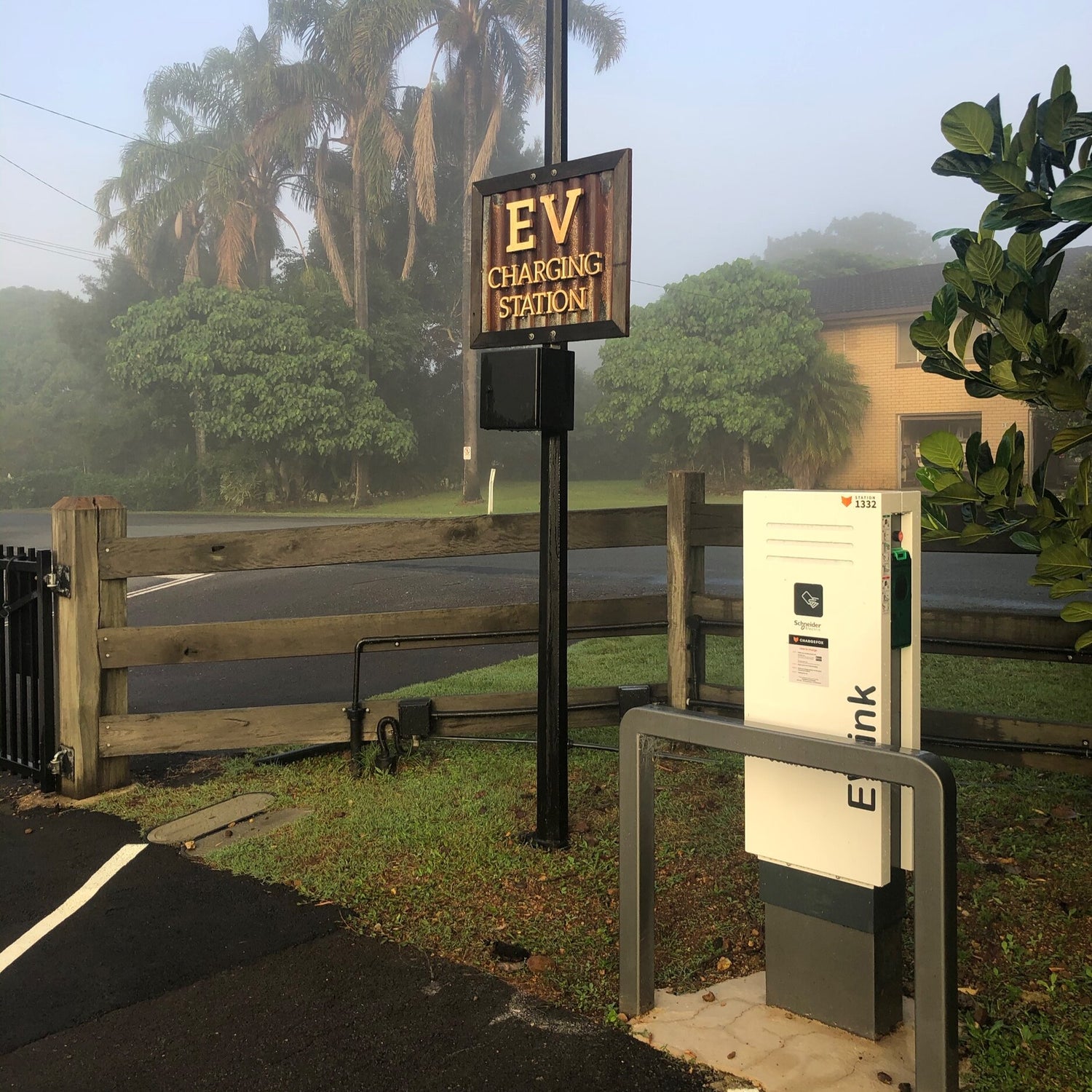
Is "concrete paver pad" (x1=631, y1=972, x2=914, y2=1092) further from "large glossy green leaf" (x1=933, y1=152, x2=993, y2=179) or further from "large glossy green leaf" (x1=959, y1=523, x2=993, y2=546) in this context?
"large glossy green leaf" (x1=933, y1=152, x2=993, y2=179)

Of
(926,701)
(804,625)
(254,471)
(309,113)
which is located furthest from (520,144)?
(804,625)

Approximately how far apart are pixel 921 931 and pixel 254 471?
4431cm

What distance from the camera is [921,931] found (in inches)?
101

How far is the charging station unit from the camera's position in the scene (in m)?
2.85

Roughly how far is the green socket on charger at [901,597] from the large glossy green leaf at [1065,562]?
1005mm

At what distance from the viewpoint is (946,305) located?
3680 mm

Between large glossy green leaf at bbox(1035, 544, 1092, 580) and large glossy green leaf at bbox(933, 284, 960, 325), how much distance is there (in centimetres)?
80

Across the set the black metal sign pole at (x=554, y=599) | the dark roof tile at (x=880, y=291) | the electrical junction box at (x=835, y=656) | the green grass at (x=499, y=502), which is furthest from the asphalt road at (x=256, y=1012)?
the dark roof tile at (x=880, y=291)

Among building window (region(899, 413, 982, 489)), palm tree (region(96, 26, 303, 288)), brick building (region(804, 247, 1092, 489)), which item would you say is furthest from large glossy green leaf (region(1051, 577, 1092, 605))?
palm tree (region(96, 26, 303, 288))

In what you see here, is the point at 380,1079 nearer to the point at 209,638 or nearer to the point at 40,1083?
the point at 40,1083

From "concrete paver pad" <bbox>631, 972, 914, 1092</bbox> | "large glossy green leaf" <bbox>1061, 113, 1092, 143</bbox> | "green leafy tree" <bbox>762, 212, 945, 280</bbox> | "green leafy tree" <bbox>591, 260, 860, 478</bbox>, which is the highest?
"green leafy tree" <bbox>762, 212, 945, 280</bbox>

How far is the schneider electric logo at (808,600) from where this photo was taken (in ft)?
9.68

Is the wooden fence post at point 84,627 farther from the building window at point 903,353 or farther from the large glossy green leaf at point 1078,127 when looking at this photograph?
the building window at point 903,353

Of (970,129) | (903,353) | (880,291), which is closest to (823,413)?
(903,353)
